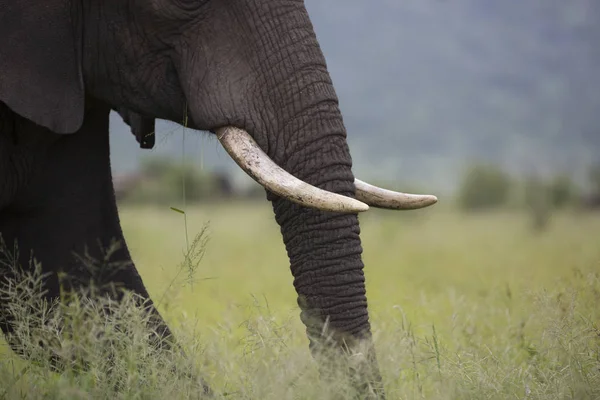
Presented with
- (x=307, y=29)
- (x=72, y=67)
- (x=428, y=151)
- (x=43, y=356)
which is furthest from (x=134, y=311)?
(x=428, y=151)

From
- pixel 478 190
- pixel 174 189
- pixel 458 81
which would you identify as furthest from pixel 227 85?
pixel 458 81

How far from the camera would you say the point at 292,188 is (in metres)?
3.41

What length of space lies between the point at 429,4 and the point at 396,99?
33.6 m

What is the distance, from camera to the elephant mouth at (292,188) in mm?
3363

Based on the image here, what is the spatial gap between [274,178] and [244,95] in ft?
1.30

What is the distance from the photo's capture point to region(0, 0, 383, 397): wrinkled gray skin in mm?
3549

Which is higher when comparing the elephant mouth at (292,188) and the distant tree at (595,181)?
the elephant mouth at (292,188)

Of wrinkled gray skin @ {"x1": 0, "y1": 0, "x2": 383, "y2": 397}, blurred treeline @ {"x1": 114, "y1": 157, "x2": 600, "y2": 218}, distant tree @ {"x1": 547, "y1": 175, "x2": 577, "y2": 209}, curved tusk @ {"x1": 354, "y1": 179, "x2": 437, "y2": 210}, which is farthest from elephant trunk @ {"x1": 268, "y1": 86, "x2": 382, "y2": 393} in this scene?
distant tree @ {"x1": 547, "y1": 175, "x2": 577, "y2": 209}

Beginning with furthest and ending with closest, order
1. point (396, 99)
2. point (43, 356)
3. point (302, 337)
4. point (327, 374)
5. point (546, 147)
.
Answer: point (396, 99) < point (546, 147) < point (302, 337) < point (43, 356) < point (327, 374)

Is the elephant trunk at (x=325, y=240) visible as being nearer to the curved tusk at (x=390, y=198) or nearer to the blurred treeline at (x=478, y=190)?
the curved tusk at (x=390, y=198)

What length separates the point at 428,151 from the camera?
13062 cm

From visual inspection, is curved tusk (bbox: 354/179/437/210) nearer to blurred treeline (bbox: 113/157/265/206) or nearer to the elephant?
the elephant

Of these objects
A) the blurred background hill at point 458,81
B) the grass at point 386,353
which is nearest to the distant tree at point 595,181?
the grass at point 386,353

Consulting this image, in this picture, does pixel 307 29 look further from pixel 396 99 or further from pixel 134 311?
pixel 396 99
